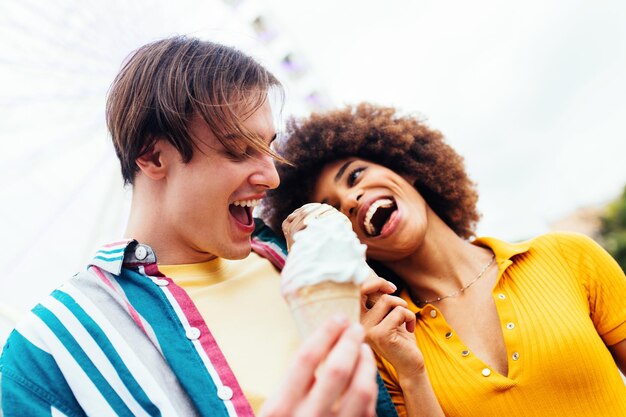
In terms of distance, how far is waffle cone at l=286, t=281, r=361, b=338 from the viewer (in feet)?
3.30

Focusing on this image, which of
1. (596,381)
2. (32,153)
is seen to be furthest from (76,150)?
(596,381)

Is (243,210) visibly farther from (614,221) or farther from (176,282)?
(614,221)

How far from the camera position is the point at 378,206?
2090 mm

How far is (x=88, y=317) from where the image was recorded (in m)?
1.29

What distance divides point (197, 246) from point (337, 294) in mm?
756

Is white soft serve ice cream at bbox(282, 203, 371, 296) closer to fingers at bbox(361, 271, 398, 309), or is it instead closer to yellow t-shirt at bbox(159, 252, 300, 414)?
fingers at bbox(361, 271, 398, 309)

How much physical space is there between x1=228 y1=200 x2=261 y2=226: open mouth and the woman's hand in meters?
0.51

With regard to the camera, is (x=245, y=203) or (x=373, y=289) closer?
(x=373, y=289)

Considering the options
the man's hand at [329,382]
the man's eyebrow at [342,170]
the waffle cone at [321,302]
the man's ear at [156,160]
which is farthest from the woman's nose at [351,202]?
the man's hand at [329,382]

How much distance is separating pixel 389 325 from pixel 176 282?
0.75m

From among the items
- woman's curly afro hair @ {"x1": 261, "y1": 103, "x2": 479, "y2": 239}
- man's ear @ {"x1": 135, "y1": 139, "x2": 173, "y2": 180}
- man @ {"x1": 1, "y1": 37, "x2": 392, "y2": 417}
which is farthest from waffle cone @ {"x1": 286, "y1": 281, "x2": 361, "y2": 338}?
woman's curly afro hair @ {"x1": 261, "y1": 103, "x2": 479, "y2": 239}

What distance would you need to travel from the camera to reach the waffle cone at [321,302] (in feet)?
3.30

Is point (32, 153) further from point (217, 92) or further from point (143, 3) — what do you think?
point (217, 92)

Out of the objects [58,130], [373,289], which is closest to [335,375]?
[373,289]
